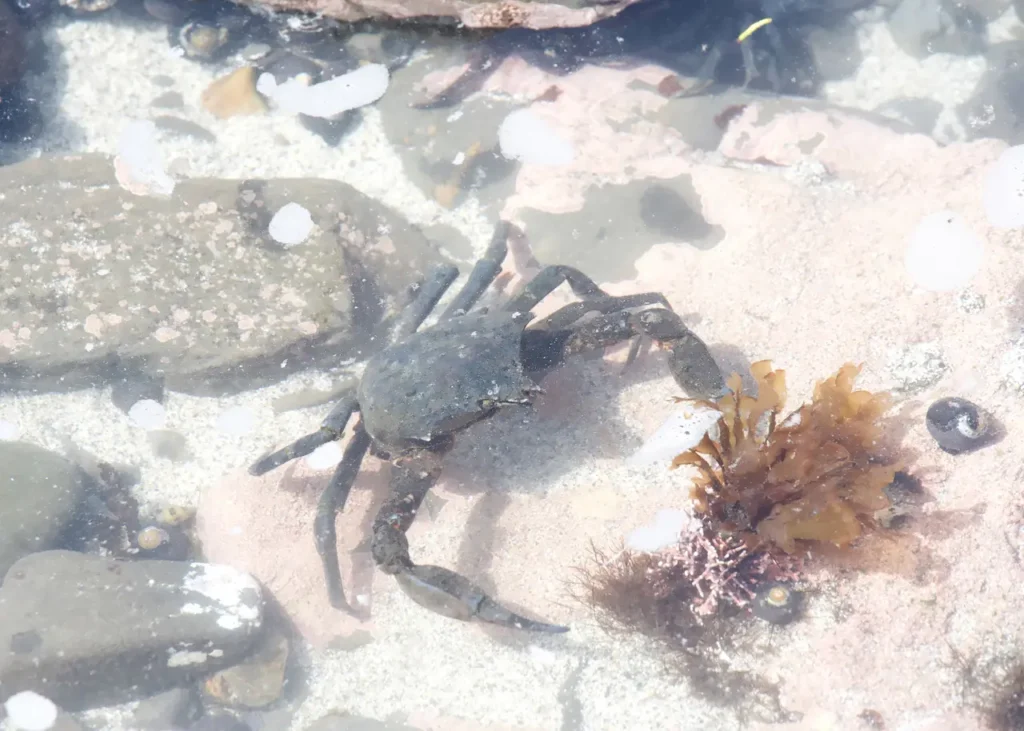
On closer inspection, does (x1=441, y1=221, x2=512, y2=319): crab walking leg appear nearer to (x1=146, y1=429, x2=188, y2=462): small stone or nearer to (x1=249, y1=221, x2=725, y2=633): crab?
(x1=249, y1=221, x2=725, y2=633): crab

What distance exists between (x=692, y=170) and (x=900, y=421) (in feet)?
7.87

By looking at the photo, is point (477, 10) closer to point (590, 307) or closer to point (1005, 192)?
point (590, 307)

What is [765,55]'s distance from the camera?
621cm

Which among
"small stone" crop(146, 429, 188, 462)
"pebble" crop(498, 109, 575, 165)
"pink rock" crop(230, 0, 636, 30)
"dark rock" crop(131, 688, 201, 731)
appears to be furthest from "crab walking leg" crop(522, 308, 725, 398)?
"dark rock" crop(131, 688, 201, 731)

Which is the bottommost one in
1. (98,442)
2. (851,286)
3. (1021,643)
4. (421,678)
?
(421,678)

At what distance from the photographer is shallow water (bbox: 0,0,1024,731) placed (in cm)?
384

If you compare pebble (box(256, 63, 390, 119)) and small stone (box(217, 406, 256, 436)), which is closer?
small stone (box(217, 406, 256, 436))

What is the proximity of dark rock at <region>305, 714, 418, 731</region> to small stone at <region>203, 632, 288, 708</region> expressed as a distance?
0.38m

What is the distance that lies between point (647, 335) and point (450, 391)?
129cm

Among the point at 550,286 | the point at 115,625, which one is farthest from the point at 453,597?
the point at 115,625

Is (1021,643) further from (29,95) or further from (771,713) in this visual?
(29,95)

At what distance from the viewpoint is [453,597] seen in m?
3.78

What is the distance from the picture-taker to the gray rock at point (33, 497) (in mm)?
5133

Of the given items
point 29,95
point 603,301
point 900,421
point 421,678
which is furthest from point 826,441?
point 29,95
